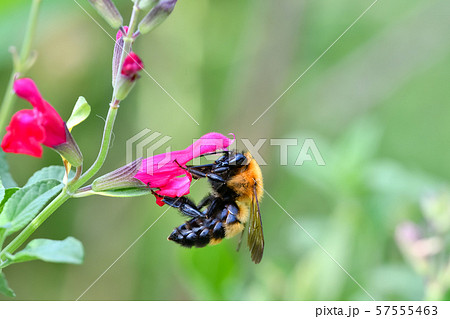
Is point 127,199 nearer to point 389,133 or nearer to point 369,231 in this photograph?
point 369,231

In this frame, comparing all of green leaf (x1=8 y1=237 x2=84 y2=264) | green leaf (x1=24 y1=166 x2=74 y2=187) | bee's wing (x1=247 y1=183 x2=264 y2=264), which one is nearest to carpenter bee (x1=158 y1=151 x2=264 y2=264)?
bee's wing (x1=247 y1=183 x2=264 y2=264)

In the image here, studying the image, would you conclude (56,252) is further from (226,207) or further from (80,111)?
(226,207)

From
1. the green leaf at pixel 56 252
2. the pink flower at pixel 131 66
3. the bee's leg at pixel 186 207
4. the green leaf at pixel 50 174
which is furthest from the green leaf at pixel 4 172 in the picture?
the bee's leg at pixel 186 207

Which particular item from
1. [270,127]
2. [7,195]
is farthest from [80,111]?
[270,127]

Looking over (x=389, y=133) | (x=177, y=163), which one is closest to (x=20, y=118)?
(x=177, y=163)

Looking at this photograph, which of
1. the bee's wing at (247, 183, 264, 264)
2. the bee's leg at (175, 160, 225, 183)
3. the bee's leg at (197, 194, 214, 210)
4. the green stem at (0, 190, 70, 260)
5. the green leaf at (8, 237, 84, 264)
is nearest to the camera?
the green leaf at (8, 237, 84, 264)

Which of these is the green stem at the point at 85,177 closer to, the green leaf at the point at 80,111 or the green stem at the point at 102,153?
the green stem at the point at 102,153

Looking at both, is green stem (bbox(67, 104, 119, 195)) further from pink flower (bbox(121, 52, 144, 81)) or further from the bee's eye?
the bee's eye
